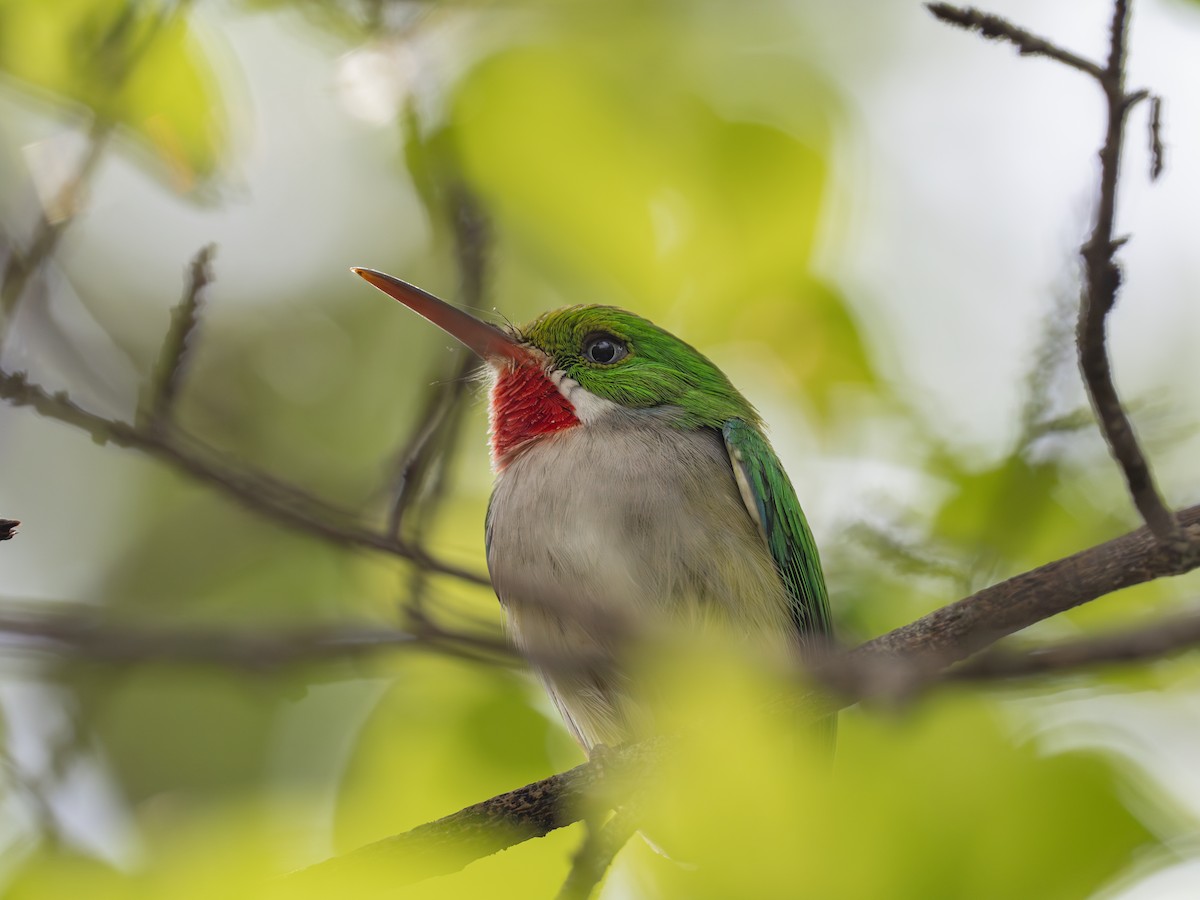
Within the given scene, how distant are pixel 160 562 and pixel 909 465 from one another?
3.95 meters

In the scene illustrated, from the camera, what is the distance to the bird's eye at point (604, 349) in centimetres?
430

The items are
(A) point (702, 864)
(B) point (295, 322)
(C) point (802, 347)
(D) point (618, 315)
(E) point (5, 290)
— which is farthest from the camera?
(B) point (295, 322)

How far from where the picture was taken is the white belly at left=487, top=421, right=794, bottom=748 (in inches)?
135

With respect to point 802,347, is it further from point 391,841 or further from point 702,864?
point 702,864

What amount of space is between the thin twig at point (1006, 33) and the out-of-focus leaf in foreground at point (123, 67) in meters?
Result: 2.01

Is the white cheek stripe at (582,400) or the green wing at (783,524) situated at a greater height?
the white cheek stripe at (582,400)

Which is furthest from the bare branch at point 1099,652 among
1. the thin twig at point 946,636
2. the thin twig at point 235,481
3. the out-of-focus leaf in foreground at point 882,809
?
the thin twig at point 235,481

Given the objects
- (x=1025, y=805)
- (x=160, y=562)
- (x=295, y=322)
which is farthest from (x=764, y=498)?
(x=160, y=562)

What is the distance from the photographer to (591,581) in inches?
136

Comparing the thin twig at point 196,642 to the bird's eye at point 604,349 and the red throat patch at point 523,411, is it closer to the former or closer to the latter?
the red throat patch at point 523,411

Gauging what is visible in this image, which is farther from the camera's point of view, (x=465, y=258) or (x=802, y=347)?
(x=802, y=347)

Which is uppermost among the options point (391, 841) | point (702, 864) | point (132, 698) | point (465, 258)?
point (132, 698)

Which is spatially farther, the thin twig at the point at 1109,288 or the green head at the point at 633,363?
the green head at the point at 633,363

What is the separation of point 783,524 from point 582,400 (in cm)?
83
